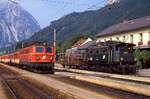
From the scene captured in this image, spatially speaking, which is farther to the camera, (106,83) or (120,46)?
(120,46)

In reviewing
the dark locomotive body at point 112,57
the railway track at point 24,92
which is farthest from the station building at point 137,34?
the railway track at point 24,92

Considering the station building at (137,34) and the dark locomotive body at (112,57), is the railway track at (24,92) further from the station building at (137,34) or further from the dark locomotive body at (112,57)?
the station building at (137,34)

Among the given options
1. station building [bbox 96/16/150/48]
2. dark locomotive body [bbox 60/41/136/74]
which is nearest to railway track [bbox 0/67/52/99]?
dark locomotive body [bbox 60/41/136/74]

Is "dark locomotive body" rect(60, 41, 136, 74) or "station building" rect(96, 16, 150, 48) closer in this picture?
"dark locomotive body" rect(60, 41, 136, 74)

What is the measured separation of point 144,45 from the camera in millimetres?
68250

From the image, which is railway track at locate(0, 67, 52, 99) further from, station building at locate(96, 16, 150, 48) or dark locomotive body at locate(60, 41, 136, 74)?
station building at locate(96, 16, 150, 48)

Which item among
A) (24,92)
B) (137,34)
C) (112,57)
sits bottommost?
(24,92)

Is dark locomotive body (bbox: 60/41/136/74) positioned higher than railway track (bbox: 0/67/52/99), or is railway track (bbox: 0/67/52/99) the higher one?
dark locomotive body (bbox: 60/41/136/74)

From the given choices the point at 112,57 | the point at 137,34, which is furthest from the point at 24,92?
the point at 137,34

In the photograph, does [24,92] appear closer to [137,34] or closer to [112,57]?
[112,57]

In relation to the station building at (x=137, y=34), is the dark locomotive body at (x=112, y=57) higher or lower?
lower

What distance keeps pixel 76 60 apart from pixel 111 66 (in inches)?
664

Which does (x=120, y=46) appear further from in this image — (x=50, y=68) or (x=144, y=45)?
(x=144, y=45)

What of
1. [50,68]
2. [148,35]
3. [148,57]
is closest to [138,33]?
[148,35]
